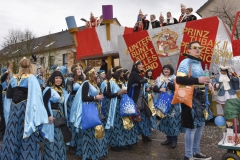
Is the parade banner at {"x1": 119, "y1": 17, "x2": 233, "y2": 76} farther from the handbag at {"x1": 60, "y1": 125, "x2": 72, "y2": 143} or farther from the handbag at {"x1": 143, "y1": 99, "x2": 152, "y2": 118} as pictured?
the handbag at {"x1": 60, "y1": 125, "x2": 72, "y2": 143}

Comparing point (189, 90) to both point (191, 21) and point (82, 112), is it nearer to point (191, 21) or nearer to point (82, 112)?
point (82, 112)

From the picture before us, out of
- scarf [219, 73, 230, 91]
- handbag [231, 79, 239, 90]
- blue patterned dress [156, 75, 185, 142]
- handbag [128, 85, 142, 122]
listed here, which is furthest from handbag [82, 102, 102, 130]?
handbag [231, 79, 239, 90]

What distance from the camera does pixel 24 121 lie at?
3568 millimetres

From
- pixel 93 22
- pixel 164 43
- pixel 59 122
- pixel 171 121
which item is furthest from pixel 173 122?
pixel 93 22

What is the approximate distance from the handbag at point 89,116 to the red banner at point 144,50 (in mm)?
4044

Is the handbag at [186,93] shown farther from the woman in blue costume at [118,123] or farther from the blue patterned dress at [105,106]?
the blue patterned dress at [105,106]

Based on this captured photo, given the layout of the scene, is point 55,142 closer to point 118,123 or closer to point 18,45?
point 118,123

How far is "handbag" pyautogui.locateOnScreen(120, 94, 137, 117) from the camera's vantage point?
493 centimetres

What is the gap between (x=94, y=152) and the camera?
4.29 meters

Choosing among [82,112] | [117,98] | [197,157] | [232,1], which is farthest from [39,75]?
[232,1]

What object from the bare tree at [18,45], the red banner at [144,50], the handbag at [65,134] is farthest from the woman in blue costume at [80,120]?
the bare tree at [18,45]

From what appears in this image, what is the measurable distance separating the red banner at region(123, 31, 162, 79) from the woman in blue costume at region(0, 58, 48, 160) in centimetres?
485

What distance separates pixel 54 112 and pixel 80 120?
0.43m

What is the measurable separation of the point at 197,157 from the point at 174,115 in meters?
1.20
